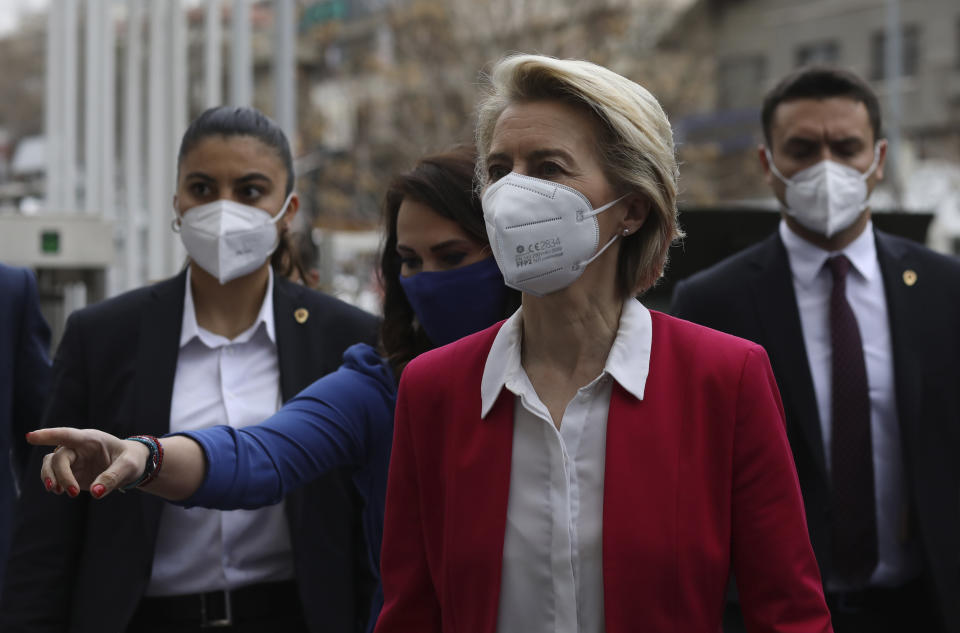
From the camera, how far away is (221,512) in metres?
3.12

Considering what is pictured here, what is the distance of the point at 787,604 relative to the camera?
212 cm

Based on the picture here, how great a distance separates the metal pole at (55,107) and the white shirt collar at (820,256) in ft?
17.0

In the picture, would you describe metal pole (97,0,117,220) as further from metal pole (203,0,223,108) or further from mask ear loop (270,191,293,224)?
mask ear loop (270,191,293,224)

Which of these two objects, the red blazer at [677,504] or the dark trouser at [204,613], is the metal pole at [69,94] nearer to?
the dark trouser at [204,613]

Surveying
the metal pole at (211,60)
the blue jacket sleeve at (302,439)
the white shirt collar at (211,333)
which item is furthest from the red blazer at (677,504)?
the metal pole at (211,60)

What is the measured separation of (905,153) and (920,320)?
97.5ft

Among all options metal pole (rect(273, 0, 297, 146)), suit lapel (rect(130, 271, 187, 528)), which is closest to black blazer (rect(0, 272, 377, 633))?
suit lapel (rect(130, 271, 187, 528))

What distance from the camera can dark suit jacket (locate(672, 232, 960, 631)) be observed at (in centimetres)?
335

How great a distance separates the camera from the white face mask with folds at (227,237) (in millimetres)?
3436

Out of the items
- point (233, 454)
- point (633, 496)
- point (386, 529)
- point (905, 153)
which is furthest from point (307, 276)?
point (905, 153)

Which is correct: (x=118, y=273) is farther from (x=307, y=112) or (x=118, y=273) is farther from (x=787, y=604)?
(x=307, y=112)

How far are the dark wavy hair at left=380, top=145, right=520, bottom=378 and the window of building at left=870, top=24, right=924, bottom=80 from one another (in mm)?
34812

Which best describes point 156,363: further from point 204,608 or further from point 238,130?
point 238,130

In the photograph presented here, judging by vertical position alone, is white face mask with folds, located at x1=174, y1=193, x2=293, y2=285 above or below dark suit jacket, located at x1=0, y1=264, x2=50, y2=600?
above
